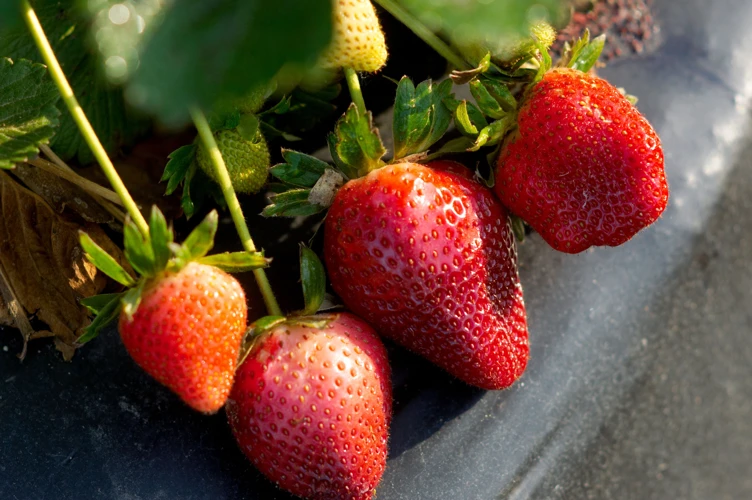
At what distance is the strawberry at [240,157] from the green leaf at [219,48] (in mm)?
265

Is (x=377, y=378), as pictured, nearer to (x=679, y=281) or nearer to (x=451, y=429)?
(x=451, y=429)

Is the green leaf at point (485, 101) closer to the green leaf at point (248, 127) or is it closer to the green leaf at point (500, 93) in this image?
the green leaf at point (500, 93)

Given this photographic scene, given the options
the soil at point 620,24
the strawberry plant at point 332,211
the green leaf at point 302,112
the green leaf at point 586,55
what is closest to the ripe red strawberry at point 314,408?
the strawberry plant at point 332,211

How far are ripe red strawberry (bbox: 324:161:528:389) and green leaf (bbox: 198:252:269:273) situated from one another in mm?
83

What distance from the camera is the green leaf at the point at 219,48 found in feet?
1.37

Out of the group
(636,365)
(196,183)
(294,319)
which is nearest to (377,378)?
(294,319)

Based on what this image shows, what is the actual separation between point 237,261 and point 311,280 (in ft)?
0.26

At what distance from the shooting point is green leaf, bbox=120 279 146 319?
59 cm

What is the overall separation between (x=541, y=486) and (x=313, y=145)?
0.45 m

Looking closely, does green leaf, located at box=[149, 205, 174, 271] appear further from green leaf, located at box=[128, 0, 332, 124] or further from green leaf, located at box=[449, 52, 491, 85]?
green leaf, located at box=[449, 52, 491, 85]

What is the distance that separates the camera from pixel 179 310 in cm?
59

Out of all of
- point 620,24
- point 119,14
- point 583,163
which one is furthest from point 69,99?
point 620,24

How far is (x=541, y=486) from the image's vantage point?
0.85 metres

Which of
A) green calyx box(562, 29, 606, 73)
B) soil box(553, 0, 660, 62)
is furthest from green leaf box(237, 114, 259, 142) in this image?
soil box(553, 0, 660, 62)
